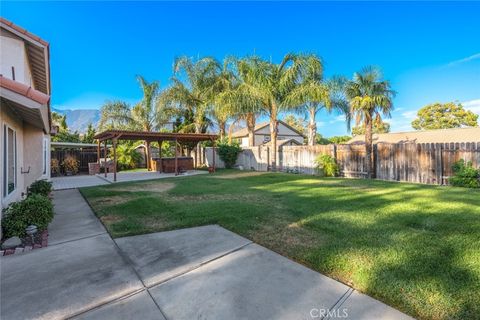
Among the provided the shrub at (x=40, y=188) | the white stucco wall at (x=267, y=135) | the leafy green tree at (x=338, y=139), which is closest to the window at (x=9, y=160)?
the shrub at (x=40, y=188)

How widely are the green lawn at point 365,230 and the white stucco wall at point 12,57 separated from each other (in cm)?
364

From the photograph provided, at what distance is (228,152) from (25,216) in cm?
1517

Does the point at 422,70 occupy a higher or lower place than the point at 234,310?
higher

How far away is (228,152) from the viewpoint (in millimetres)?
18875

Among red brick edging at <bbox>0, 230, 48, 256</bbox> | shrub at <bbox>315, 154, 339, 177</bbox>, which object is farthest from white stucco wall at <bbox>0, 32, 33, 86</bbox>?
shrub at <bbox>315, 154, 339, 177</bbox>

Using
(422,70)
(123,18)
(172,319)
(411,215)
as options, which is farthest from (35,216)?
(422,70)

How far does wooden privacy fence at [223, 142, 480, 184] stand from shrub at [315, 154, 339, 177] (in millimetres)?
326

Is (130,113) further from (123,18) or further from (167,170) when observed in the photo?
(123,18)

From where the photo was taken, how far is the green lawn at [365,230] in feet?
8.01

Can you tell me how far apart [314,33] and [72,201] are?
16.9m

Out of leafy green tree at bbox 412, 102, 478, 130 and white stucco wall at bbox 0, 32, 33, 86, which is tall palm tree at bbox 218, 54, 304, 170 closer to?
white stucco wall at bbox 0, 32, 33, 86

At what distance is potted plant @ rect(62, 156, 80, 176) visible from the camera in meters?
16.7

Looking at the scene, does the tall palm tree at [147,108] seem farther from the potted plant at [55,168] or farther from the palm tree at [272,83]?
the palm tree at [272,83]

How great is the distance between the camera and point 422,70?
1827cm
